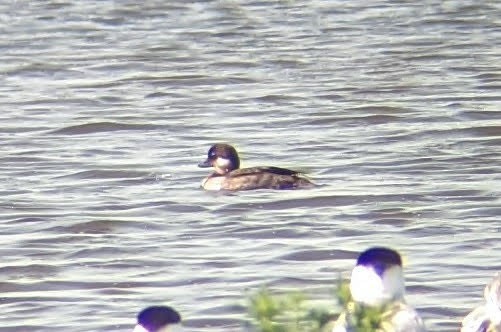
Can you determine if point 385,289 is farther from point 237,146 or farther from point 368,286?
point 237,146

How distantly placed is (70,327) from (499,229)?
319 cm

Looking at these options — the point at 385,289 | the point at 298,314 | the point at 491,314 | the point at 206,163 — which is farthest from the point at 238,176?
the point at 298,314

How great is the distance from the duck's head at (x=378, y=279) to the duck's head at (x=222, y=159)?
21.7 feet

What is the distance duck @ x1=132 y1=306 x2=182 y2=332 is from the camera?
310 inches

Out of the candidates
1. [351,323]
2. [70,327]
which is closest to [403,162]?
[70,327]

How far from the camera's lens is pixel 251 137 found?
16562mm

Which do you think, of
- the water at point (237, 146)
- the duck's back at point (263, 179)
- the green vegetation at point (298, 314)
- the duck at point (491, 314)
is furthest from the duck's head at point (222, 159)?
A: the green vegetation at point (298, 314)

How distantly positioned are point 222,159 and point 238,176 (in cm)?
30

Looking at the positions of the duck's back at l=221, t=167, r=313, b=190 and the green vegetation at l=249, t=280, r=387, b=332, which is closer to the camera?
Result: the green vegetation at l=249, t=280, r=387, b=332

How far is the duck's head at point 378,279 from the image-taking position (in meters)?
7.75

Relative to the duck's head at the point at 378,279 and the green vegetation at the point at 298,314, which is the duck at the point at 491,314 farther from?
the green vegetation at the point at 298,314

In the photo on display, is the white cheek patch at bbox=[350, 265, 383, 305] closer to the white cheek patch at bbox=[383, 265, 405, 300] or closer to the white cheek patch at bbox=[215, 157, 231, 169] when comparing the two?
the white cheek patch at bbox=[383, 265, 405, 300]

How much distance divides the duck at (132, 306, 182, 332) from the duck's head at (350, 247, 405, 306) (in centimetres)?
67

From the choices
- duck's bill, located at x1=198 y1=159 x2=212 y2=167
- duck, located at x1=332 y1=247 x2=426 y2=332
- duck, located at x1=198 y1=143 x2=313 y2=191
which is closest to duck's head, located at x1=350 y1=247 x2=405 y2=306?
duck, located at x1=332 y1=247 x2=426 y2=332
